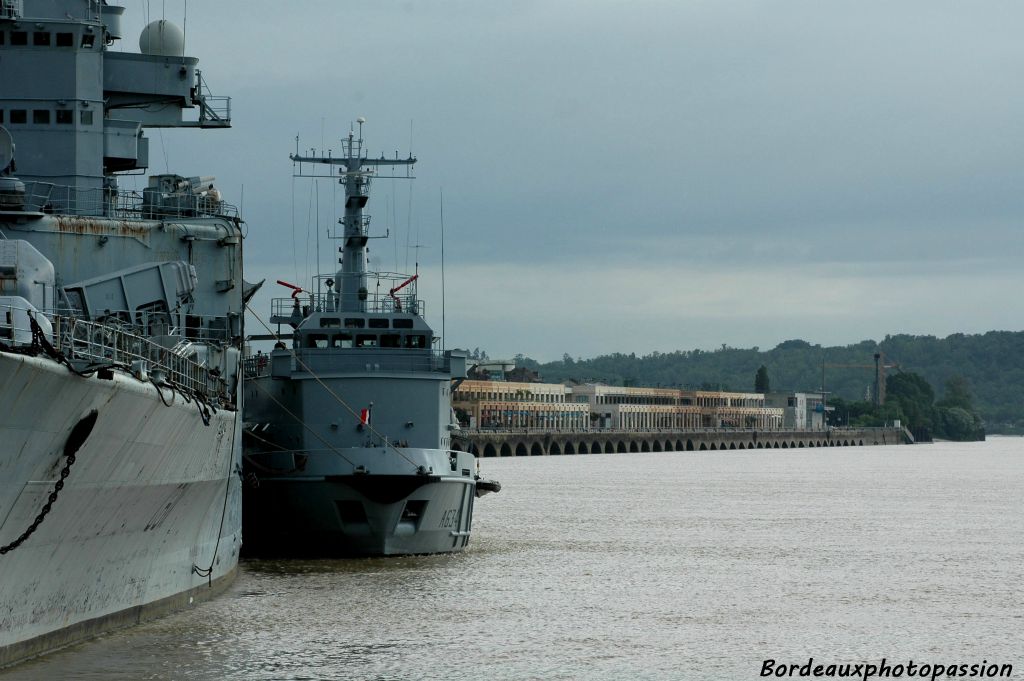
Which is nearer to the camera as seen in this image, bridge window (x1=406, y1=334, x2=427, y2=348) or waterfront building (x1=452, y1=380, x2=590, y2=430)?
bridge window (x1=406, y1=334, x2=427, y2=348)

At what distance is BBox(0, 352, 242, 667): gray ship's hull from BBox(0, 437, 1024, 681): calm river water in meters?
0.55

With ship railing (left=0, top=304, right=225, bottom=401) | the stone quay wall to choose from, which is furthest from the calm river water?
the stone quay wall

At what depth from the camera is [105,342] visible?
73.8 feet

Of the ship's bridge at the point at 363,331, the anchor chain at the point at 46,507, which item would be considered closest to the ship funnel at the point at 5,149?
the ship's bridge at the point at 363,331

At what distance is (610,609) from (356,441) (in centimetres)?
875

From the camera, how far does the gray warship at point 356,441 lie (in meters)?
32.6

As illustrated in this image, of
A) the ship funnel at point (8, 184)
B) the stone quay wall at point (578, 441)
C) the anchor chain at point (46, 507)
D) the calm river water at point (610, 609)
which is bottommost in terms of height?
the stone quay wall at point (578, 441)

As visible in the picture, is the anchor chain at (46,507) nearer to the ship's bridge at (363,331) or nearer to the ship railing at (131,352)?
the ship railing at (131,352)

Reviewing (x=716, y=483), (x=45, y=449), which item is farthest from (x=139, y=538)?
(x=716, y=483)

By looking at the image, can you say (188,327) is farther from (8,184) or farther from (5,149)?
(5,149)

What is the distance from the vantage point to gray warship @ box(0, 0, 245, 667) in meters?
17.3

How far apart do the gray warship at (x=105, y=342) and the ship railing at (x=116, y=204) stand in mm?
60

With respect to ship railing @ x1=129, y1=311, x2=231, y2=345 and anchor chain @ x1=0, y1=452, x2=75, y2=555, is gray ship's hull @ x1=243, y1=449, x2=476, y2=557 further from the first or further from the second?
anchor chain @ x1=0, y1=452, x2=75, y2=555

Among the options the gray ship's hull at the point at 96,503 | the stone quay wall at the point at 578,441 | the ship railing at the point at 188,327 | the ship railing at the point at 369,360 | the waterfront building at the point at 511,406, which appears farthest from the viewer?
the waterfront building at the point at 511,406
